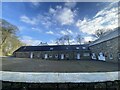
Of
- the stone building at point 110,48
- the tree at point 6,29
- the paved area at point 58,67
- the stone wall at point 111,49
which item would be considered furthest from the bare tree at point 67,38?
the paved area at point 58,67

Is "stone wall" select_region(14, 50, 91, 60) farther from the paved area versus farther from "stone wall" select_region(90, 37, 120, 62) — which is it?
the paved area

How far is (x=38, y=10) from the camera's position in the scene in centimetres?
2553

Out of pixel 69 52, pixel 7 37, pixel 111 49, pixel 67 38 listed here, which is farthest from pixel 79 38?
pixel 111 49

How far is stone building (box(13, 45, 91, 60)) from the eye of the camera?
30428mm

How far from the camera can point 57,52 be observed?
31344 millimetres

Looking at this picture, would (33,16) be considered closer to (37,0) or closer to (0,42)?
(37,0)

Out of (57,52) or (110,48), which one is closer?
(110,48)

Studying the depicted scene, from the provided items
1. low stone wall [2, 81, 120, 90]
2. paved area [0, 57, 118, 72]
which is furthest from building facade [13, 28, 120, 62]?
low stone wall [2, 81, 120, 90]

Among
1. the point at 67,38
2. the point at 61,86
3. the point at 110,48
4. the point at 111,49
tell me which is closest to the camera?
the point at 61,86

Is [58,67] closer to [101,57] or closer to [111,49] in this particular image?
[111,49]

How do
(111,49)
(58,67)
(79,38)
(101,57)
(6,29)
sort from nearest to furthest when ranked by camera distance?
1. (58,67)
2. (111,49)
3. (101,57)
4. (6,29)
5. (79,38)

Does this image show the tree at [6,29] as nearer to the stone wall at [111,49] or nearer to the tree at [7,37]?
the tree at [7,37]

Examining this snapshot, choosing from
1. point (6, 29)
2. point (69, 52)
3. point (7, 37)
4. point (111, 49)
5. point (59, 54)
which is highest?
point (6, 29)

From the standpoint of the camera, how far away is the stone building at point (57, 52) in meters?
30.4
